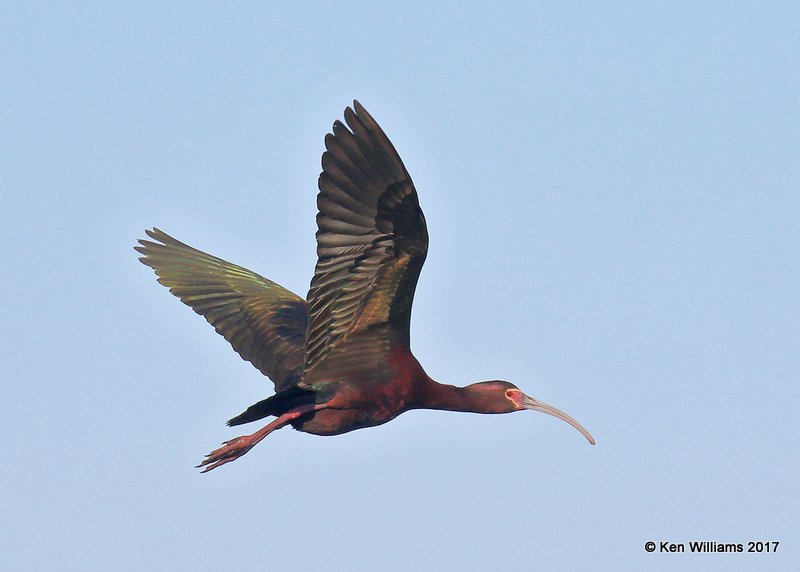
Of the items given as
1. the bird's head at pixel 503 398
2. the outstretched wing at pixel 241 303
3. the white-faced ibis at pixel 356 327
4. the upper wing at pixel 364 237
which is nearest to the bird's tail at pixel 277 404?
the white-faced ibis at pixel 356 327

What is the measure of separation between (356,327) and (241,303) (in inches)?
139

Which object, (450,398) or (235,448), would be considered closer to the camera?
(235,448)

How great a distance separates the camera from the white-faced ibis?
506 inches

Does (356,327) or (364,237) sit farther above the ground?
(364,237)

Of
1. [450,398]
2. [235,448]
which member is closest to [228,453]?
[235,448]

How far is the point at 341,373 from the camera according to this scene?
1402cm

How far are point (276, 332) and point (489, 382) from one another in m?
2.49

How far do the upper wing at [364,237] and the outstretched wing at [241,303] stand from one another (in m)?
1.86

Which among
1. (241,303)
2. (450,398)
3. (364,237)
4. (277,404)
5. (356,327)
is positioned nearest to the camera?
(364,237)

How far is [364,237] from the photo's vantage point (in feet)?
42.9

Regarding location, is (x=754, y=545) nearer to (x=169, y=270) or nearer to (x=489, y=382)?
(x=489, y=382)

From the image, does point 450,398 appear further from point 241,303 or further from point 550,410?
point 241,303

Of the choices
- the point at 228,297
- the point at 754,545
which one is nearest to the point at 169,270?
the point at 228,297

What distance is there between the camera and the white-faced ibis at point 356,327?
42.1 feet
